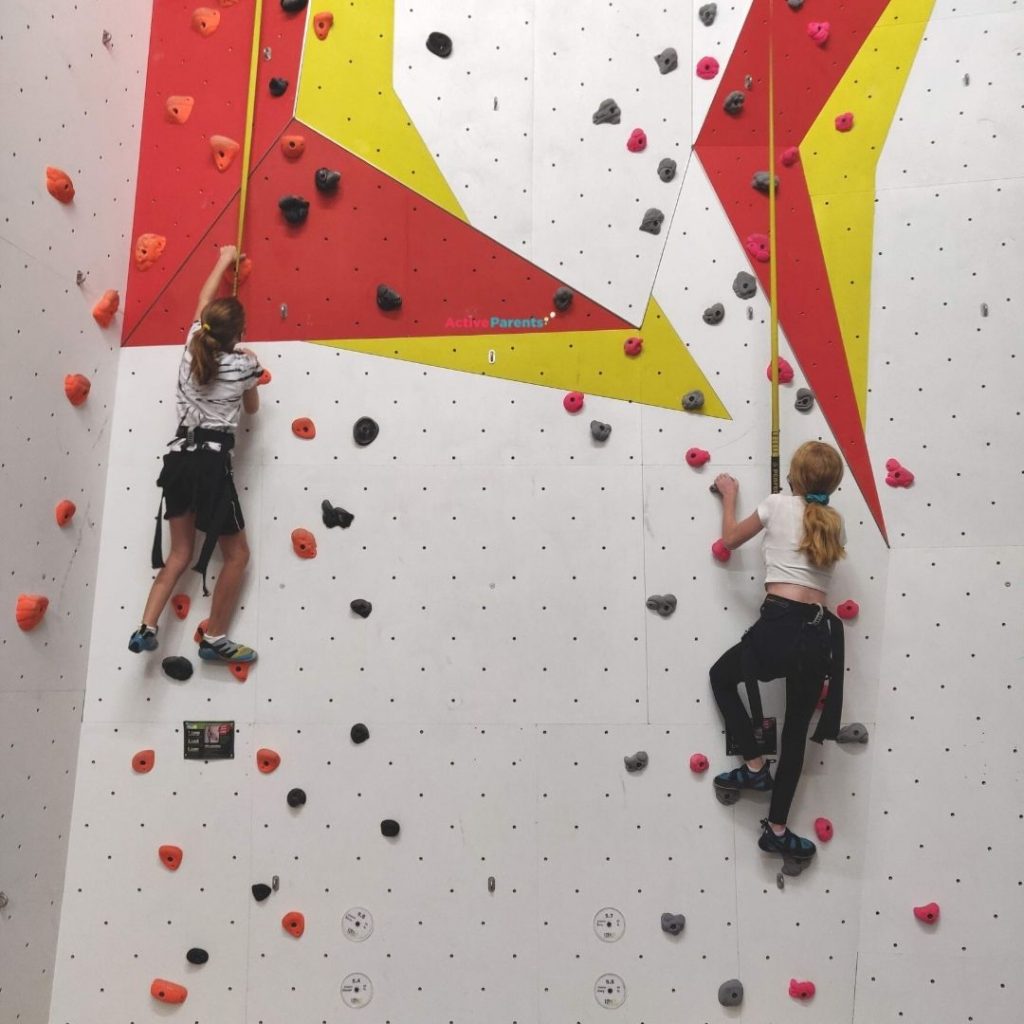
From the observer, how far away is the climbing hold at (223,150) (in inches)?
103

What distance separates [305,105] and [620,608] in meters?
1.80

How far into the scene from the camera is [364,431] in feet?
8.26

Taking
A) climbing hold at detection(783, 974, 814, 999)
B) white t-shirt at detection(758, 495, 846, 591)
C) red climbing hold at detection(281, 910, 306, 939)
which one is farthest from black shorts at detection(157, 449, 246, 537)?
climbing hold at detection(783, 974, 814, 999)

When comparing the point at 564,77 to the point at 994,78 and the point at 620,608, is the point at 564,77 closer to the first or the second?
the point at 994,78

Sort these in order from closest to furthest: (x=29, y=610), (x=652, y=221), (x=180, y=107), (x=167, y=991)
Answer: (x=29, y=610) < (x=167, y=991) < (x=652, y=221) < (x=180, y=107)

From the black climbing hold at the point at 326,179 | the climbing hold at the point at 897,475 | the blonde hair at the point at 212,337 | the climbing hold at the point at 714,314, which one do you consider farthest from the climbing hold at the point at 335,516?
the climbing hold at the point at 897,475

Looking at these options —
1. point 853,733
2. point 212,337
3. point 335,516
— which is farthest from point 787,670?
point 212,337

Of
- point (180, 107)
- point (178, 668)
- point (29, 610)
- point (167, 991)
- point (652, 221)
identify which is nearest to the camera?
point (29, 610)

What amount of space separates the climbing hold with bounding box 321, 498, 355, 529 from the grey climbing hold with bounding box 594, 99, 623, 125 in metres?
1.40

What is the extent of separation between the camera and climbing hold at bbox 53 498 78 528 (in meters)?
2.34

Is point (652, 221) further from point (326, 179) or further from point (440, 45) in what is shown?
point (326, 179)

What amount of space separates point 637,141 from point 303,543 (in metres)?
1.55

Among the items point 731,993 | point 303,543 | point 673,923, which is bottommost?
point 731,993

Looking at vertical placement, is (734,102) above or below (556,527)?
above
